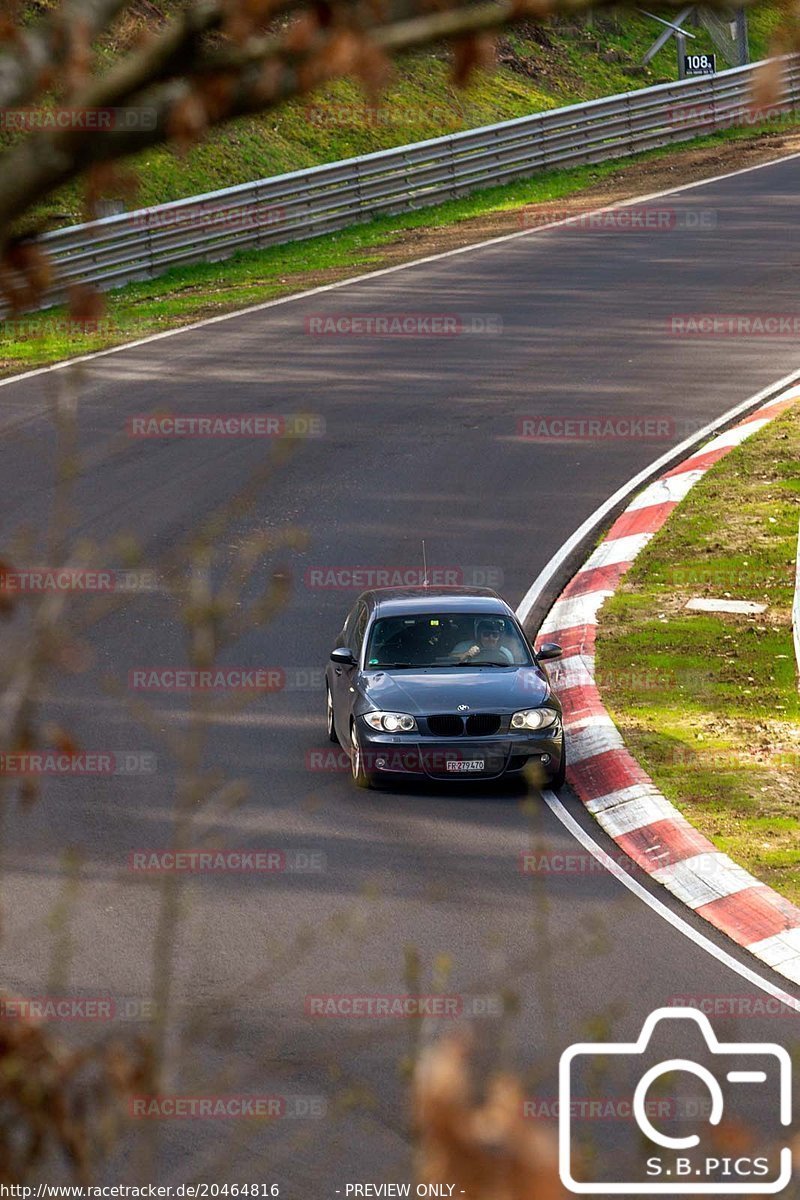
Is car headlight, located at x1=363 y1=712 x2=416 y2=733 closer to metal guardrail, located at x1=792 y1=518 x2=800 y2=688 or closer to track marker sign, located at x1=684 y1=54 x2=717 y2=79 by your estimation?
metal guardrail, located at x1=792 y1=518 x2=800 y2=688

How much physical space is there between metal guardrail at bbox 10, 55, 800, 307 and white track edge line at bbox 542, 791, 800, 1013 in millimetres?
16199

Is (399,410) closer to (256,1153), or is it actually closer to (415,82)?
(256,1153)

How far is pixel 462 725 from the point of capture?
13.0 meters

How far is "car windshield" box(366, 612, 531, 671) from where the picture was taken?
45.9 feet

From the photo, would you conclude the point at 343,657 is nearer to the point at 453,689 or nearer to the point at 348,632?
the point at 453,689

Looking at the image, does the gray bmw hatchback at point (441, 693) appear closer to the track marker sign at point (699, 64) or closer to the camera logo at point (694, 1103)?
the camera logo at point (694, 1103)

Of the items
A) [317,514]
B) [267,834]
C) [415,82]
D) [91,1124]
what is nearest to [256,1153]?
[91,1124]

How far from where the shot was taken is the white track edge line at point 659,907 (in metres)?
9.06

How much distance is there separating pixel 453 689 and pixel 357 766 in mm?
1081

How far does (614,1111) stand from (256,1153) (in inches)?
64.7

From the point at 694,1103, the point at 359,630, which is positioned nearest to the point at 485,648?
the point at 359,630

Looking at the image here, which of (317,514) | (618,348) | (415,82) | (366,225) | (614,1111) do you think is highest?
(415,82)

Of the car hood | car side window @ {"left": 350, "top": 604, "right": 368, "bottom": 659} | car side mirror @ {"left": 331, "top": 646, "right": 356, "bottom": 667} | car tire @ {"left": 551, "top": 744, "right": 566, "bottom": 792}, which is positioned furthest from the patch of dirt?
car tire @ {"left": 551, "top": 744, "right": 566, "bottom": 792}

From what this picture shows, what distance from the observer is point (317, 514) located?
63.7 ft
